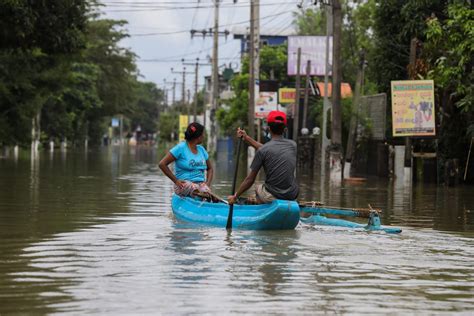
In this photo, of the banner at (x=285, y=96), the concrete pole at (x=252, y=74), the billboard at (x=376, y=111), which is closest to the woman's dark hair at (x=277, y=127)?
the billboard at (x=376, y=111)

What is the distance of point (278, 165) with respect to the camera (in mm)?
12680

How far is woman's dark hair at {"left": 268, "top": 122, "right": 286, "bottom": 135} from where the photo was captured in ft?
41.5

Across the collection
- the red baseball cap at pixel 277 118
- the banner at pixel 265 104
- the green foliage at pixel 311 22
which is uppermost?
the green foliage at pixel 311 22

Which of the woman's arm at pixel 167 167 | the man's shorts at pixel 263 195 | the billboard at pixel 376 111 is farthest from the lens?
the billboard at pixel 376 111

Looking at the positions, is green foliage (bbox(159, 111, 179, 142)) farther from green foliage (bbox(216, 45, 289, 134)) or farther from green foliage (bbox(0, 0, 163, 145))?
green foliage (bbox(216, 45, 289, 134))

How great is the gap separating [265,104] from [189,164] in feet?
124

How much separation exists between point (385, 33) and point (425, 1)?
512cm

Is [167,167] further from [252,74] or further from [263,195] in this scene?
[252,74]

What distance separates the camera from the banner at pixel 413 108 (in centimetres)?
2792

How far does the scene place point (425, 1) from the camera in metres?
30.4

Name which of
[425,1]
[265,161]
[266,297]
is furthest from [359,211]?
[425,1]

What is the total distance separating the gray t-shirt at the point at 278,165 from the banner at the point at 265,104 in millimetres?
38682

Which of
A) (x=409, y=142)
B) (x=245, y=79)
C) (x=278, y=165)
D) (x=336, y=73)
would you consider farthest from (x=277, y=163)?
(x=245, y=79)

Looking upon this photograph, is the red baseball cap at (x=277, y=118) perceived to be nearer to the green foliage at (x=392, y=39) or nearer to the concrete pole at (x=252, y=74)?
the green foliage at (x=392, y=39)
